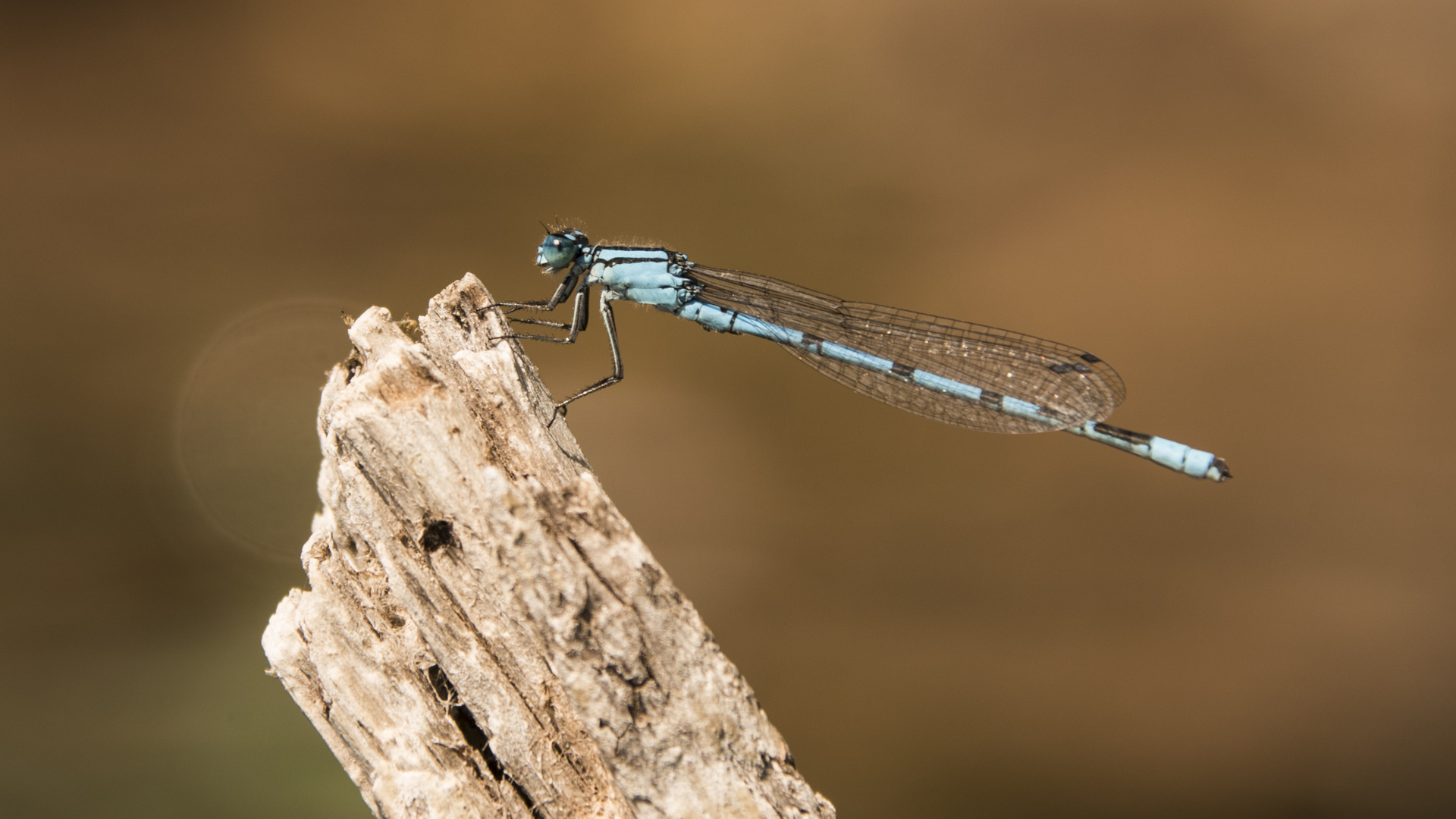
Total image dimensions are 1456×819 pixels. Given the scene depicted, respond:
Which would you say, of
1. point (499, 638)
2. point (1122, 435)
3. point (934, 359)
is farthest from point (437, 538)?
point (1122, 435)

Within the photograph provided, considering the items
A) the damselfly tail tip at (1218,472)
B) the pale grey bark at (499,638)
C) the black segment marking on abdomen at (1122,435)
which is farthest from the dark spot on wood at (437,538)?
the damselfly tail tip at (1218,472)

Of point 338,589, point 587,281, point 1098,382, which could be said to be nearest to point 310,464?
point 587,281

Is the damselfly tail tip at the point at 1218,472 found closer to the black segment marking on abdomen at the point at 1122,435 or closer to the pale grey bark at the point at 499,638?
the black segment marking on abdomen at the point at 1122,435

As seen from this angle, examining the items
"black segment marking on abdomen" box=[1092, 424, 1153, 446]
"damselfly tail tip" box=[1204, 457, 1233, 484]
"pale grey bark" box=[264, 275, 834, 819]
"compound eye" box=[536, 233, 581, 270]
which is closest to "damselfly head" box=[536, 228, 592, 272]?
"compound eye" box=[536, 233, 581, 270]

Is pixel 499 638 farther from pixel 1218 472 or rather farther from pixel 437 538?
pixel 1218 472

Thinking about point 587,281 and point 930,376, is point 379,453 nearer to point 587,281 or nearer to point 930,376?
point 587,281

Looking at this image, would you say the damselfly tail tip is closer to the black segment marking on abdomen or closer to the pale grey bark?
the black segment marking on abdomen

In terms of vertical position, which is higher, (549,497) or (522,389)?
(522,389)
